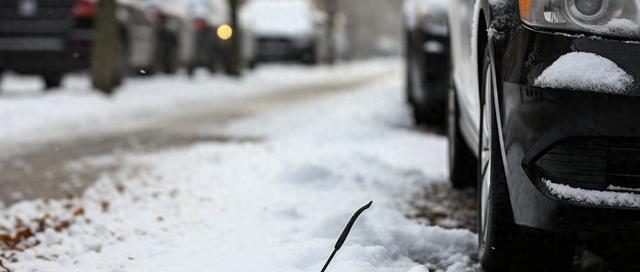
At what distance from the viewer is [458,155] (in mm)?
4289

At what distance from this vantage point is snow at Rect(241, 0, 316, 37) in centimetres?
2409

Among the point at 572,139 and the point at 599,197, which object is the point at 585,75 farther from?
the point at 599,197

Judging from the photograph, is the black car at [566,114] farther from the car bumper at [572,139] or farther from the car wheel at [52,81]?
the car wheel at [52,81]

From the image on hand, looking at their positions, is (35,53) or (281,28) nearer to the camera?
(35,53)

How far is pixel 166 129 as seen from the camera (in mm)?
8250

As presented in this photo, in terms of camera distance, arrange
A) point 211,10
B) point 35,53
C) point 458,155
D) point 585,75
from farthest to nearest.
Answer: point 211,10 → point 35,53 → point 458,155 → point 585,75

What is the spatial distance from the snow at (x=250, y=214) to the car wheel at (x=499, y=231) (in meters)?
0.26

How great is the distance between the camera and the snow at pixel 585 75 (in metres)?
2.10

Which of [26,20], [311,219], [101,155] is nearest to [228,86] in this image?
[26,20]

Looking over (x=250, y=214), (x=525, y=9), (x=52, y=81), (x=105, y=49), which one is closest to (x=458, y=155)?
(x=250, y=214)

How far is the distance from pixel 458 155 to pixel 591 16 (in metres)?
2.14

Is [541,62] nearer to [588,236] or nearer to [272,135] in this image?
[588,236]

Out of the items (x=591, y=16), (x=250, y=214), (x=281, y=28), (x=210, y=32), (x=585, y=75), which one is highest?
(x=591, y=16)

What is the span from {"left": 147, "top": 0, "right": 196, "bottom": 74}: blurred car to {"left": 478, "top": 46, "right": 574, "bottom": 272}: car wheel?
39.5 ft
